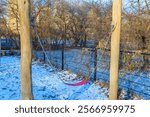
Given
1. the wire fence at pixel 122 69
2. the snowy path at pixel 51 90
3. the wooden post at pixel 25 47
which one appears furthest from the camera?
the wire fence at pixel 122 69

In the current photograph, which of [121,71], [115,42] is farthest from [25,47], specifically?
[121,71]

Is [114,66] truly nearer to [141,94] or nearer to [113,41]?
[113,41]

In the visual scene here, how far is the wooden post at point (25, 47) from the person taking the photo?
4203 mm

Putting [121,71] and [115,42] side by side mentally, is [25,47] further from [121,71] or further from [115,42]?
[121,71]

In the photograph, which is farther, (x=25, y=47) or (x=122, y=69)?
(x=122, y=69)

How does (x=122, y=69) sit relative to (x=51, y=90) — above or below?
above

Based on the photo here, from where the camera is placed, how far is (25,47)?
4250 millimetres

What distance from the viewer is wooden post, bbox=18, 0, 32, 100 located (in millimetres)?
4203

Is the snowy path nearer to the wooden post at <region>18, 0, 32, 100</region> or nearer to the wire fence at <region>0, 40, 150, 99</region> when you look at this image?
the wire fence at <region>0, 40, 150, 99</region>

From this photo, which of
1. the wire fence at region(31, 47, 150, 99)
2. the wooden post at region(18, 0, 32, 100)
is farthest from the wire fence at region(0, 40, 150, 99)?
the wooden post at region(18, 0, 32, 100)

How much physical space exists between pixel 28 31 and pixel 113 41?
175 centimetres

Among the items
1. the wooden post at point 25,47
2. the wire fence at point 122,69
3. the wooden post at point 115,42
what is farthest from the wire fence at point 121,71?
the wooden post at point 25,47

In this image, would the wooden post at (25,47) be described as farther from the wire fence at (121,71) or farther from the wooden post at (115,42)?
the wire fence at (121,71)

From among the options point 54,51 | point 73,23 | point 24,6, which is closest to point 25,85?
point 24,6
